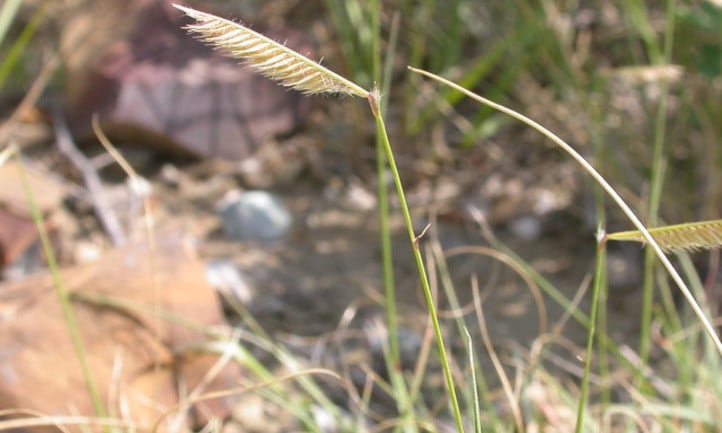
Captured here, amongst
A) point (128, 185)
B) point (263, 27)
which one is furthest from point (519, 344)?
point (263, 27)

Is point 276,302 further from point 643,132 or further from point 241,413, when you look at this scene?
point 643,132

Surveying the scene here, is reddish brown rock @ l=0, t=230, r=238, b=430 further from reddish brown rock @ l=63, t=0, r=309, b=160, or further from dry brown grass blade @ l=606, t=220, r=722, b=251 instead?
reddish brown rock @ l=63, t=0, r=309, b=160

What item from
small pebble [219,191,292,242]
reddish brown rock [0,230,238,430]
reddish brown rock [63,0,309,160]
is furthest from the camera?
reddish brown rock [63,0,309,160]

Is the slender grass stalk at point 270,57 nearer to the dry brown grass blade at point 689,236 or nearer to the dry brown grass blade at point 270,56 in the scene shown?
the dry brown grass blade at point 270,56

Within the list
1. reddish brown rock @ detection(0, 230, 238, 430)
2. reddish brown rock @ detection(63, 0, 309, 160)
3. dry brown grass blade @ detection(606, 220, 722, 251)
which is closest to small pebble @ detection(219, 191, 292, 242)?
reddish brown rock @ detection(63, 0, 309, 160)

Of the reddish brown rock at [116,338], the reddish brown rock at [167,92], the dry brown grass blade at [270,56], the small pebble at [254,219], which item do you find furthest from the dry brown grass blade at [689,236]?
the reddish brown rock at [167,92]
